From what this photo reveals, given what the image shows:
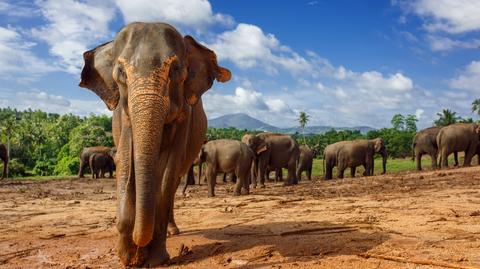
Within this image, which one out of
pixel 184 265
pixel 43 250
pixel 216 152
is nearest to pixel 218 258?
pixel 184 265

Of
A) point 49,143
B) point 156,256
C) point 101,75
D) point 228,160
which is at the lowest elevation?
point 156,256

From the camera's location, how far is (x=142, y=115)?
15.9ft

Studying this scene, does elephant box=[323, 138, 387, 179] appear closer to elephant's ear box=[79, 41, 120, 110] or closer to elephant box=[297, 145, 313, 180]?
elephant box=[297, 145, 313, 180]

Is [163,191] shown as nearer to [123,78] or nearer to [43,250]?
[123,78]

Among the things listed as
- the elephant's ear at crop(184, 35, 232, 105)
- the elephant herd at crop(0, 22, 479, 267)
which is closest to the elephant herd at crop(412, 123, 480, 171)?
the elephant herd at crop(0, 22, 479, 267)

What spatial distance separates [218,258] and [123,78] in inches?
92.0

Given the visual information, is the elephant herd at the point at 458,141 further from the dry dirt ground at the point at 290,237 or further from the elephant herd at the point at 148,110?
the elephant herd at the point at 148,110

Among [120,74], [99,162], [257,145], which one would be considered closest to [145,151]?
[120,74]

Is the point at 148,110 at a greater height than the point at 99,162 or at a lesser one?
lesser

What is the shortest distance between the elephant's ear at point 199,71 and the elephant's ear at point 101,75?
0.89 metres

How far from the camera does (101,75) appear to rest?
5.98 metres

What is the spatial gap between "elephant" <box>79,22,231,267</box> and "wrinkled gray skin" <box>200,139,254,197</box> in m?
9.81

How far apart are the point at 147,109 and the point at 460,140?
82.1 ft

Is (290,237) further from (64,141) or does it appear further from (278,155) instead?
(64,141)
